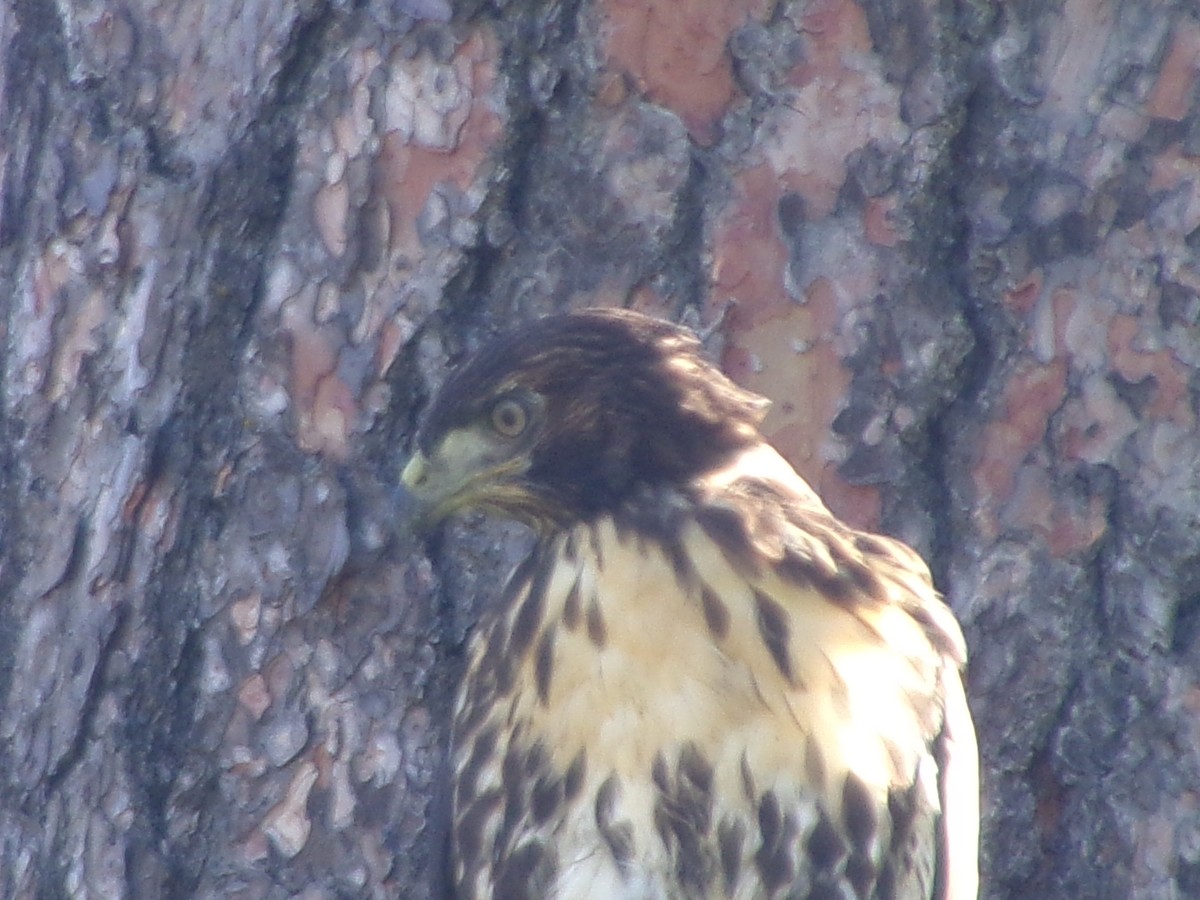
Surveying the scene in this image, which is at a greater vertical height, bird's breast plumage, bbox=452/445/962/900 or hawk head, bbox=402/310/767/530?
hawk head, bbox=402/310/767/530

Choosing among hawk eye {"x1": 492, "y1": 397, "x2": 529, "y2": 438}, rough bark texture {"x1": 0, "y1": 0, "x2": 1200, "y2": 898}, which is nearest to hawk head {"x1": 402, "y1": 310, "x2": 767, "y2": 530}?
hawk eye {"x1": 492, "y1": 397, "x2": 529, "y2": 438}

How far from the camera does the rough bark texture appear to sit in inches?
142

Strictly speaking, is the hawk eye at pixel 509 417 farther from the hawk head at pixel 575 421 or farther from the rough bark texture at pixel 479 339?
the rough bark texture at pixel 479 339

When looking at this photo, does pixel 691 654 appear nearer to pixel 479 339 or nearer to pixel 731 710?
pixel 731 710

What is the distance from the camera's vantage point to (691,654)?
11.8 ft

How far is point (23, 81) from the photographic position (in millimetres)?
3945

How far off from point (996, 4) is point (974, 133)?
23 cm

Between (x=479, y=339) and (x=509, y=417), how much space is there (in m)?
0.25

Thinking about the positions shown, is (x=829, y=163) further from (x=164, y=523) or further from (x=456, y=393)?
(x=164, y=523)

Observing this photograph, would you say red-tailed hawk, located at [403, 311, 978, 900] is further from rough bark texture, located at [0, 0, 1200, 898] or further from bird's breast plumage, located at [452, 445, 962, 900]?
rough bark texture, located at [0, 0, 1200, 898]

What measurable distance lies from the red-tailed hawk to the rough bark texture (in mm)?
148

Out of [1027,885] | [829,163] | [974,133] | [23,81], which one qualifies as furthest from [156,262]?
[1027,885]

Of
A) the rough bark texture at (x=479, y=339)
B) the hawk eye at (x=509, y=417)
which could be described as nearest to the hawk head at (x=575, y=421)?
the hawk eye at (x=509, y=417)

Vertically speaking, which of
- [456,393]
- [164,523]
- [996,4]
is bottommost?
[164,523]
